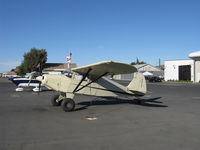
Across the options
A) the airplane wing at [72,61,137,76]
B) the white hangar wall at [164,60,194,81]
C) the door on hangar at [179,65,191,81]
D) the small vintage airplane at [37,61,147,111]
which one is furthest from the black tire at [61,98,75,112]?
the door on hangar at [179,65,191,81]

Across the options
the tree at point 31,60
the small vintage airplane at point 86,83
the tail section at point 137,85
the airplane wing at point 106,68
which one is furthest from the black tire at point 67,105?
the tree at point 31,60

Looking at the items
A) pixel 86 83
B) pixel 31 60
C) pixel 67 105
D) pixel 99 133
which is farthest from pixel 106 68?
pixel 31 60

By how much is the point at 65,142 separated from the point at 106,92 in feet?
20.4

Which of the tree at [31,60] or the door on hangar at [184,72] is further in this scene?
the tree at [31,60]

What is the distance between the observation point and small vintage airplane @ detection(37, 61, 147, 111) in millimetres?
9289

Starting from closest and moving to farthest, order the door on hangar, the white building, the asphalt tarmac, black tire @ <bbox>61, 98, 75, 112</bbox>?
the asphalt tarmac < black tire @ <bbox>61, 98, 75, 112</bbox> < the white building < the door on hangar

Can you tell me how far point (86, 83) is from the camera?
10.6 metres

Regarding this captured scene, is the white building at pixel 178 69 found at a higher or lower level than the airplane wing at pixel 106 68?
higher

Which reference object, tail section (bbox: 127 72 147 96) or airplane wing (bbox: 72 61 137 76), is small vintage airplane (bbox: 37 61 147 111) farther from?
tail section (bbox: 127 72 147 96)

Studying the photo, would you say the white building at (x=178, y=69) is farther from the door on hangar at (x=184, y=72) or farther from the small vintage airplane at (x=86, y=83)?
the small vintage airplane at (x=86, y=83)

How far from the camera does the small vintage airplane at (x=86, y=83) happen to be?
30.5 ft

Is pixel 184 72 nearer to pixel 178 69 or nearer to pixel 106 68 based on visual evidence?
pixel 178 69

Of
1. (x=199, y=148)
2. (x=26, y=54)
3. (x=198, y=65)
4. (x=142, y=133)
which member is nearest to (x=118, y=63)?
(x=142, y=133)

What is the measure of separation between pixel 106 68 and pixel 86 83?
5.47ft
